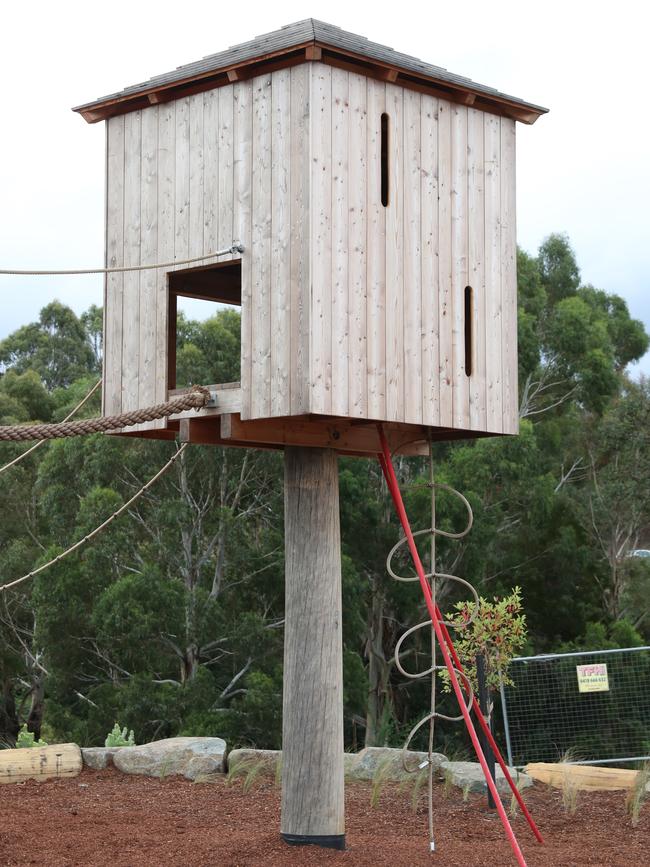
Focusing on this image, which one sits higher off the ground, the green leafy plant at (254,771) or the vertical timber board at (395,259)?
the vertical timber board at (395,259)

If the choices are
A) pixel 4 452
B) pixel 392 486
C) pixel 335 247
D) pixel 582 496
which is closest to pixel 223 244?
pixel 335 247

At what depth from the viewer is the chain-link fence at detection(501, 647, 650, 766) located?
17344mm

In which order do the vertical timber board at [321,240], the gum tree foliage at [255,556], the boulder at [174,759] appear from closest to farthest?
the vertical timber board at [321,240] → the boulder at [174,759] → the gum tree foliage at [255,556]

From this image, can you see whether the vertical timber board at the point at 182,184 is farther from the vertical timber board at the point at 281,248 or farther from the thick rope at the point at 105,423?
the thick rope at the point at 105,423

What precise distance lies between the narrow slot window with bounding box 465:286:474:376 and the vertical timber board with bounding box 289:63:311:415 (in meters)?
1.30

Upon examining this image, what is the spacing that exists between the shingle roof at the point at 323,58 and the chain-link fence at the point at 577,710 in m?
10.5

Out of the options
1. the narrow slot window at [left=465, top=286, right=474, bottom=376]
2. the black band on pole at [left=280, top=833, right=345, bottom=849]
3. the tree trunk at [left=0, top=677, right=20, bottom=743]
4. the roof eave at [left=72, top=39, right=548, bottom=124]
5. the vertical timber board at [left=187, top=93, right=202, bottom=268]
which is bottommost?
the tree trunk at [left=0, top=677, right=20, bottom=743]

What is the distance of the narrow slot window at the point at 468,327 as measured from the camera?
751 cm

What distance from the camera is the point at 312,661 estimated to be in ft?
24.0

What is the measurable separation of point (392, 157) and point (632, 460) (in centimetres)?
1909

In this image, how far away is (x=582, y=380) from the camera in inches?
1033

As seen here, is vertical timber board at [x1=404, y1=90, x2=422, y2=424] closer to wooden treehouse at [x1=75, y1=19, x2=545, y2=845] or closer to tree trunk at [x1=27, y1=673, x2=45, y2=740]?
wooden treehouse at [x1=75, y1=19, x2=545, y2=845]

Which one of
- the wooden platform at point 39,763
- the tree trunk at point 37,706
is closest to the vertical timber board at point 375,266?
the wooden platform at point 39,763

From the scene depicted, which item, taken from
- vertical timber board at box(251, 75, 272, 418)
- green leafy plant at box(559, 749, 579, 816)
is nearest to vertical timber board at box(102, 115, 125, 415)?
vertical timber board at box(251, 75, 272, 418)
